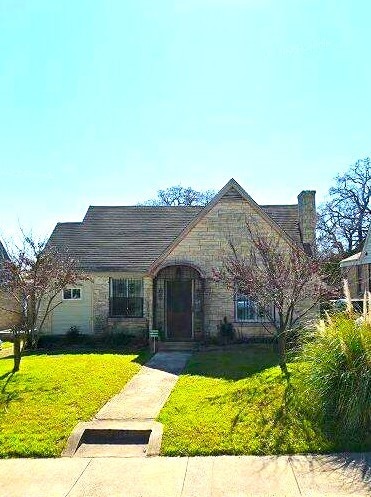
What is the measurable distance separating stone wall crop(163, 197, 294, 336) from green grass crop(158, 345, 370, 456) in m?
6.22

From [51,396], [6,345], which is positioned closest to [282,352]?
[51,396]

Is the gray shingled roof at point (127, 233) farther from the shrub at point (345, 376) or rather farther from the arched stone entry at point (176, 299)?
the shrub at point (345, 376)

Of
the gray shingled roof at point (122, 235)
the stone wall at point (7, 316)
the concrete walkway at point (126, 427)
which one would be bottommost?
the concrete walkway at point (126, 427)

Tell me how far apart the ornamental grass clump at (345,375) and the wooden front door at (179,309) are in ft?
33.4

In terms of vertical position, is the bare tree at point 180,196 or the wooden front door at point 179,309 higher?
the bare tree at point 180,196

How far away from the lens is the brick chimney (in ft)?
64.5

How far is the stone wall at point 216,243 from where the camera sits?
17859 mm

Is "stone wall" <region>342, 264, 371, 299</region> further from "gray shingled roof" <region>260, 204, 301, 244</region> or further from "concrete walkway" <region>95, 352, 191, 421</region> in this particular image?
"concrete walkway" <region>95, 352, 191, 421</region>

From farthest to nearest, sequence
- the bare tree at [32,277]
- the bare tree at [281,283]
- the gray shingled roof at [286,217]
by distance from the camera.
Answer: the gray shingled roof at [286,217] < the bare tree at [32,277] < the bare tree at [281,283]

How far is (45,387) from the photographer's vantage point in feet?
34.3

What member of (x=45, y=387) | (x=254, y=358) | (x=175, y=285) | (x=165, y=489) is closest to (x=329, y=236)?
(x=175, y=285)

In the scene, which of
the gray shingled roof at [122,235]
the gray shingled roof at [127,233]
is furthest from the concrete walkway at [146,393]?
the gray shingled roof at [127,233]

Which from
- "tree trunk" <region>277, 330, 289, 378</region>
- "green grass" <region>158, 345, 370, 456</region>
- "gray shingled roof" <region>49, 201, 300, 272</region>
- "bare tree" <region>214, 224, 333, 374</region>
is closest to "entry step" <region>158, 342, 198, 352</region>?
"gray shingled roof" <region>49, 201, 300, 272</region>

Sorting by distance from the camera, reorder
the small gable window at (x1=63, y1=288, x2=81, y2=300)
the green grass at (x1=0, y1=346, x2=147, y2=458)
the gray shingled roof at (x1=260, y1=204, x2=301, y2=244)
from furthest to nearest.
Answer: the gray shingled roof at (x1=260, y1=204, x2=301, y2=244) → the small gable window at (x1=63, y1=288, x2=81, y2=300) → the green grass at (x1=0, y1=346, x2=147, y2=458)
